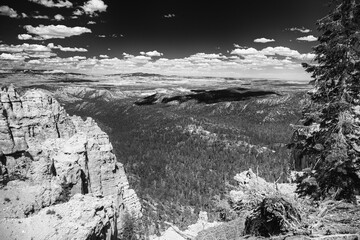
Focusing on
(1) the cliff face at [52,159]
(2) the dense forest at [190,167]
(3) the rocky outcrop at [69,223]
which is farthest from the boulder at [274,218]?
(2) the dense forest at [190,167]

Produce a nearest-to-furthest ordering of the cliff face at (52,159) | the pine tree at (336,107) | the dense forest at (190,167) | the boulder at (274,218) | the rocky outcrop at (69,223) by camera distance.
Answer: the boulder at (274,218) < the pine tree at (336,107) < the rocky outcrop at (69,223) < the cliff face at (52,159) < the dense forest at (190,167)

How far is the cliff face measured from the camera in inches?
736

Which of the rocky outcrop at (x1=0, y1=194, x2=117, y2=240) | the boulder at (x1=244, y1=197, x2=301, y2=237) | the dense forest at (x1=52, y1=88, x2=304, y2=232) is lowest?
the dense forest at (x1=52, y1=88, x2=304, y2=232)

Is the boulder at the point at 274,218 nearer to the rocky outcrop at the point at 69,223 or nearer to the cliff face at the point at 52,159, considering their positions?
the rocky outcrop at the point at 69,223

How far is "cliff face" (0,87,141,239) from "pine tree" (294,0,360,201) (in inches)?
526

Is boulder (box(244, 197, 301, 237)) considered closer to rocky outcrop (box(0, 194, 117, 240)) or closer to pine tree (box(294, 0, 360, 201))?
pine tree (box(294, 0, 360, 201))

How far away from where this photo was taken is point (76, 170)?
1140 inches

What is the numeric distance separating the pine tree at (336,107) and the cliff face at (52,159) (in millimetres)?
13362

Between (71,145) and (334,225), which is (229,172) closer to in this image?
(71,145)

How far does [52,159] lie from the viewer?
28531 mm

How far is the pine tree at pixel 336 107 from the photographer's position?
11453 mm

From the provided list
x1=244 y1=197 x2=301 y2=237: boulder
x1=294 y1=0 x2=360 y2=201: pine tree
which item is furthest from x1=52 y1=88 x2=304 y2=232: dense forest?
x1=244 y1=197 x2=301 y2=237: boulder

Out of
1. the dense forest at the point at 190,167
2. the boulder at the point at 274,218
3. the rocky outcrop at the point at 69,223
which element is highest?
the boulder at the point at 274,218

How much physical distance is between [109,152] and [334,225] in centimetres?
3928
